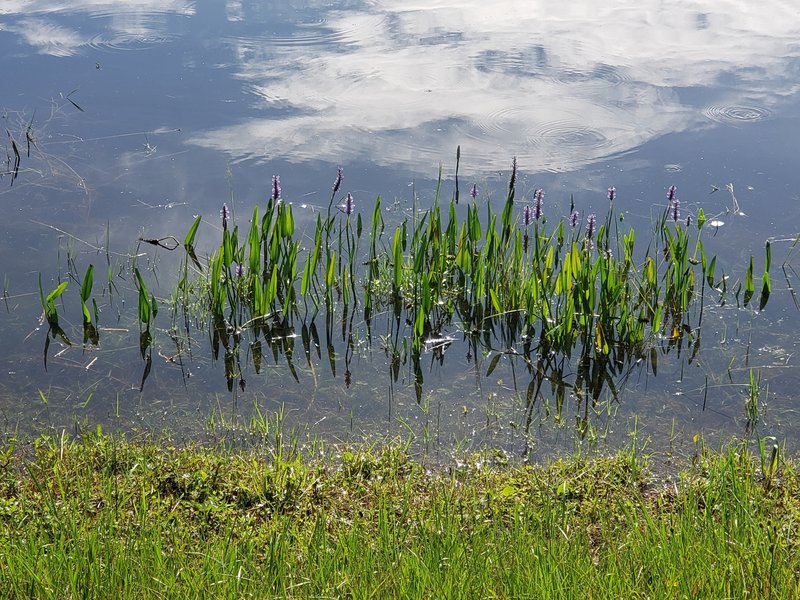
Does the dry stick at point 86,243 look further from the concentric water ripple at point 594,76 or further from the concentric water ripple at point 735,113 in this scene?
the concentric water ripple at point 735,113

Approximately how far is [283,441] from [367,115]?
3.82 metres

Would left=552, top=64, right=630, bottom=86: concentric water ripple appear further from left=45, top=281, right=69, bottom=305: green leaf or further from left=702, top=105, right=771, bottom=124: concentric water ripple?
left=45, top=281, right=69, bottom=305: green leaf

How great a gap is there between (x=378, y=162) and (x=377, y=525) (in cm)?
352

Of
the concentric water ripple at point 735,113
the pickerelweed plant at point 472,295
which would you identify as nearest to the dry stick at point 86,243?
the pickerelweed plant at point 472,295

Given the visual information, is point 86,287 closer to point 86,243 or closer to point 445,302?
point 86,243

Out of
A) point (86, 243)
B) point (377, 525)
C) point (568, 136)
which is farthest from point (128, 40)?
point (377, 525)

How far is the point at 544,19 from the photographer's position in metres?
9.88

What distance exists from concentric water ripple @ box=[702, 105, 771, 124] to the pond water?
0.08 ft

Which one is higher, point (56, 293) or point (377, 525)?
point (56, 293)

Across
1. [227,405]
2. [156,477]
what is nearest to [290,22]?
[227,405]

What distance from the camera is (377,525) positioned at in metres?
3.30

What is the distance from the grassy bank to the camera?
8.66 feet


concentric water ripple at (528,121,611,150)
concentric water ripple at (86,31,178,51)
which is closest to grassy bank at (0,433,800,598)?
concentric water ripple at (528,121,611,150)

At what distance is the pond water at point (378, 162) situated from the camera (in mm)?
4195
